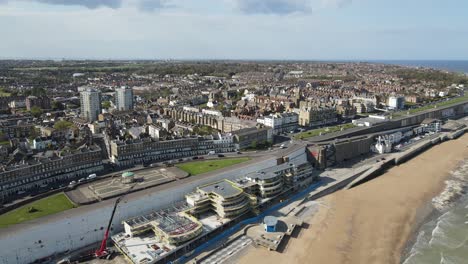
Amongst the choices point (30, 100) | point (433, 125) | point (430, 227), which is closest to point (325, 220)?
point (430, 227)

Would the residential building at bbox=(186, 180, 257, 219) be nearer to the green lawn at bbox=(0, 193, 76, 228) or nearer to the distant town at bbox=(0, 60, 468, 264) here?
the distant town at bbox=(0, 60, 468, 264)

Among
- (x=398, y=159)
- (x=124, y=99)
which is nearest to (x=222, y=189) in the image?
(x=398, y=159)

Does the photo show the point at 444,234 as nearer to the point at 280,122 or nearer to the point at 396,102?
the point at 280,122

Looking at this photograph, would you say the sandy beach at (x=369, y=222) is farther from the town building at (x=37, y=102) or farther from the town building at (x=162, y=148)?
the town building at (x=37, y=102)

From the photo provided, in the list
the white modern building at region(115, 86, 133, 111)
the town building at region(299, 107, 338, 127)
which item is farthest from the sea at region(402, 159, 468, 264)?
the white modern building at region(115, 86, 133, 111)

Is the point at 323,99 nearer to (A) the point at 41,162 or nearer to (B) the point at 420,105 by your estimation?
(B) the point at 420,105

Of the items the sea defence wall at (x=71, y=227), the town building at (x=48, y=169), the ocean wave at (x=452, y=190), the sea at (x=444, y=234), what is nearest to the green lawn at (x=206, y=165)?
the sea defence wall at (x=71, y=227)
